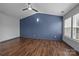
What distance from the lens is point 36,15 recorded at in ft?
28.7

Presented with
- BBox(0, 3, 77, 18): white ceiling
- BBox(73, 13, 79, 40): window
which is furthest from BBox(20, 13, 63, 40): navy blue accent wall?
BBox(73, 13, 79, 40): window

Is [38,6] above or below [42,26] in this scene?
above

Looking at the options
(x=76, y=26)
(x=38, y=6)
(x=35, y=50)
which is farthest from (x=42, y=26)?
(x=35, y=50)

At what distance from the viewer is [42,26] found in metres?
8.67

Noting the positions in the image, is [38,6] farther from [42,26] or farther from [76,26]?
[42,26]

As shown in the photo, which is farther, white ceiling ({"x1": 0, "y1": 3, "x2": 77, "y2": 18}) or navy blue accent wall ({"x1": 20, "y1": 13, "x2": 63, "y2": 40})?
navy blue accent wall ({"x1": 20, "y1": 13, "x2": 63, "y2": 40})

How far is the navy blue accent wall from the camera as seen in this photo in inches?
327

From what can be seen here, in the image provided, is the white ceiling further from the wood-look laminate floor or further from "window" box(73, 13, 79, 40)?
the wood-look laminate floor

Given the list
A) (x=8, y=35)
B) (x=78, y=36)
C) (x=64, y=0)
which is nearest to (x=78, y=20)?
(x=78, y=36)

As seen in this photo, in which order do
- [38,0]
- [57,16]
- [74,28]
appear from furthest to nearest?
[57,16], [74,28], [38,0]

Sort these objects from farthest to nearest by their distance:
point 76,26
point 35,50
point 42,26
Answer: point 42,26, point 76,26, point 35,50

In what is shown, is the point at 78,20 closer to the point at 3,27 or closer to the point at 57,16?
the point at 57,16

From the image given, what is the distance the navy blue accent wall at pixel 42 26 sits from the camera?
830 centimetres

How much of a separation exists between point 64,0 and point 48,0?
121 mm
